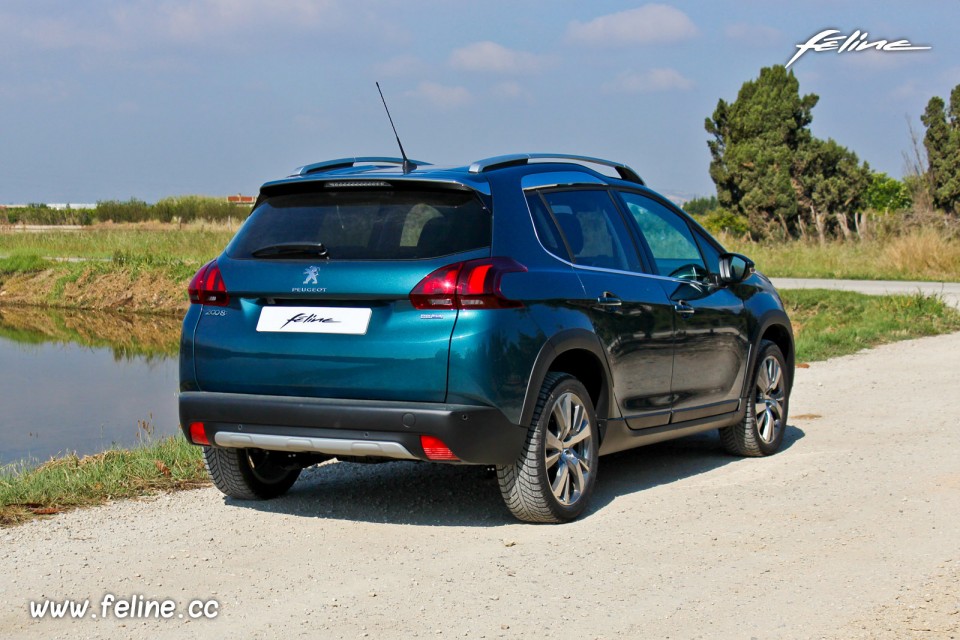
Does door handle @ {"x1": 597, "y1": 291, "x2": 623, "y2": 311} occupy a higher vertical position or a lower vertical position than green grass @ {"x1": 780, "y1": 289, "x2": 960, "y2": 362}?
higher

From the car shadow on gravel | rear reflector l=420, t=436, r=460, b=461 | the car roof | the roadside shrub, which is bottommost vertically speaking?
the roadside shrub

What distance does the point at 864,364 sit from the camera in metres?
13.6

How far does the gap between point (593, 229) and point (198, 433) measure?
2363 millimetres

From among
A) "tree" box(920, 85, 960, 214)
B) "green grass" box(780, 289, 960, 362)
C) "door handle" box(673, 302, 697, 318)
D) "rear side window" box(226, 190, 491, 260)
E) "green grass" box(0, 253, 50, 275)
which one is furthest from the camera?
"tree" box(920, 85, 960, 214)

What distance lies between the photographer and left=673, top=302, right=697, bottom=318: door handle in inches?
285

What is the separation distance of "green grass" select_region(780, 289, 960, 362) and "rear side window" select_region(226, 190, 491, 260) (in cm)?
895

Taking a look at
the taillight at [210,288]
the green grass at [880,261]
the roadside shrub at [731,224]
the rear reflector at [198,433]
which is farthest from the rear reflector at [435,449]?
the roadside shrub at [731,224]

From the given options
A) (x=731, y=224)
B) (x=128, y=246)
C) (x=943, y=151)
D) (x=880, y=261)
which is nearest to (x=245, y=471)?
(x=880, y=261)

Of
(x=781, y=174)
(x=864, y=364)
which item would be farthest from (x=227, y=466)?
(x=781, y=174)

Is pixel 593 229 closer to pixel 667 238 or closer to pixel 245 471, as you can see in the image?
pixel 667 238

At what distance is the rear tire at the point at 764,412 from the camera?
8.18 metres

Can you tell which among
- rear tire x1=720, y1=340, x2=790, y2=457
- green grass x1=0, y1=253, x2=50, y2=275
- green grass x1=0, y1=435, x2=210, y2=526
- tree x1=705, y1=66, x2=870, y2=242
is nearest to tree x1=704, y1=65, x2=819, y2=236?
tree x1=705, y1=66, x2=870, y2=242

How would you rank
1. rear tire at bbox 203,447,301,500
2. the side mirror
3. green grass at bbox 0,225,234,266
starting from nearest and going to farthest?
1. rear tire at bbox 203,447,301,500
2. the side mirror
3. green grass at bbox 0,225,234,266

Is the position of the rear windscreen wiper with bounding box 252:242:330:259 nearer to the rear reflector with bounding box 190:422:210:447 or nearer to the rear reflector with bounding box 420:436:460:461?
the rear reflector with bounding box 190:422:210:447
